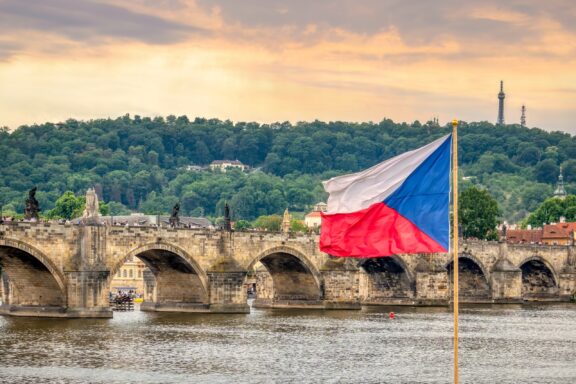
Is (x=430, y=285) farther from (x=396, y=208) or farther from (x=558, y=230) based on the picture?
(x=396, y=208)

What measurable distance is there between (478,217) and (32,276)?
8768 centimetres

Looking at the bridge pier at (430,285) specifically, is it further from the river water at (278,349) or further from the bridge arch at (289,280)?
the river water at (278,349)

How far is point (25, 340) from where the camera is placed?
217 feet

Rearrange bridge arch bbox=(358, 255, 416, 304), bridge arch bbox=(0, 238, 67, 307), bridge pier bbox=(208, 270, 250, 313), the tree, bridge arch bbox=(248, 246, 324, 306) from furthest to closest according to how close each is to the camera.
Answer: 1. the tree
2. bridge arch bbox=(358, 255, 416, 304)
3. bridge arch bbox=(248, 246, 324, 306)
4. bridge pier bbox=(208, 270, 250, 313)
5. bridge arch bbox=(0, 238, 67, 307)

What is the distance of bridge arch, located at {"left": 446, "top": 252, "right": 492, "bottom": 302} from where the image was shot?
4877 inches

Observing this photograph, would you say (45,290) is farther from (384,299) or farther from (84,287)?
(384,299)

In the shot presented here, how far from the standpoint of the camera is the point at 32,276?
3137 inches

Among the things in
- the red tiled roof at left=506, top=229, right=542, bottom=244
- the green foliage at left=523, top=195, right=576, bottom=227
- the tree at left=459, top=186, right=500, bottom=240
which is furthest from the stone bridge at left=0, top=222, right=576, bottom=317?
the green foliage at left=523, top=195, right=576, bottom=227

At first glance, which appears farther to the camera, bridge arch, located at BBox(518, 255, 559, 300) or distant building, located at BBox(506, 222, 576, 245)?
distant building, located at BBox(506, 222, 576, 245)

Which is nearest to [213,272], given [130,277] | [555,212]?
[130,277]

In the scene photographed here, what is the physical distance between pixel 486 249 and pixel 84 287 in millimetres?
55559

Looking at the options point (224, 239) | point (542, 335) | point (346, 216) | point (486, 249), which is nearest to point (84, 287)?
point (224, 239)

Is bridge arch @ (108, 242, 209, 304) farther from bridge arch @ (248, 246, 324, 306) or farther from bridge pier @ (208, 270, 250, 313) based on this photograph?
bridge arch @ (248, 246, 324, 306)

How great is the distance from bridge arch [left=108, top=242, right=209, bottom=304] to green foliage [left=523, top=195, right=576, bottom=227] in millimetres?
109634
